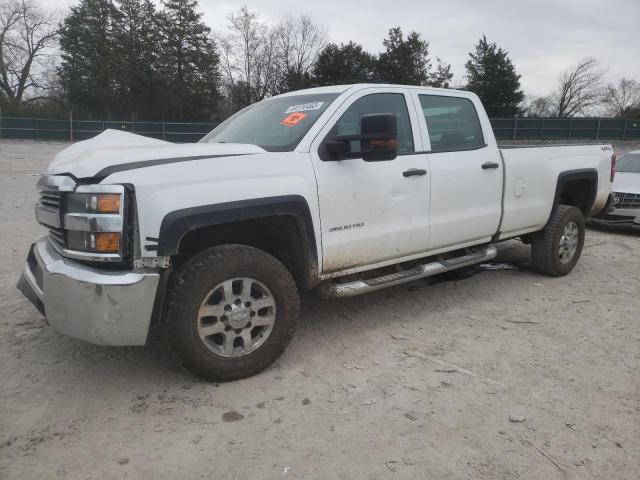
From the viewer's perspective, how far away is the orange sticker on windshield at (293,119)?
3770 mm

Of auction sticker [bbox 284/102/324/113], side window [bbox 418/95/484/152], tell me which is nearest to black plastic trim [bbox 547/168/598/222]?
side window [bbox 418/95/484/152]

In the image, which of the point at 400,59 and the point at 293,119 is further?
the point at 400,59

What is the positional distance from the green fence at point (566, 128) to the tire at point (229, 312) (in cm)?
3403

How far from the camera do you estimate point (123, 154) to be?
306 centimetres

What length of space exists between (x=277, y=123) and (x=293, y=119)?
15 cm

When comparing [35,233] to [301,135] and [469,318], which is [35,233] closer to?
[301,135]


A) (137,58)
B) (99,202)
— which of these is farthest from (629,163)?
(137,58)

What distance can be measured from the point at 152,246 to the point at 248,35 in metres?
58.7

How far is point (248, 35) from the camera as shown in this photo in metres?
56.6

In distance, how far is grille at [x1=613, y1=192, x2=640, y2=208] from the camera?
27.6ft

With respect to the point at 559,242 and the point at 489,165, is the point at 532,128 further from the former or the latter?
the point at 489,165

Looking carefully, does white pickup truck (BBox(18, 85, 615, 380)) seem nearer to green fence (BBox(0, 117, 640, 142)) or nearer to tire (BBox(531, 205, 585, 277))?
tire (BBox(531, 205, 585, 277))

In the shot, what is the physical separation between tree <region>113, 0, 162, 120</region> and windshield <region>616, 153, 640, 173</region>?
42.8m

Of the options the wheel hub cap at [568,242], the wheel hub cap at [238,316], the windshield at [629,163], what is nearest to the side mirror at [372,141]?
the wheel hub cap at [238,316]
